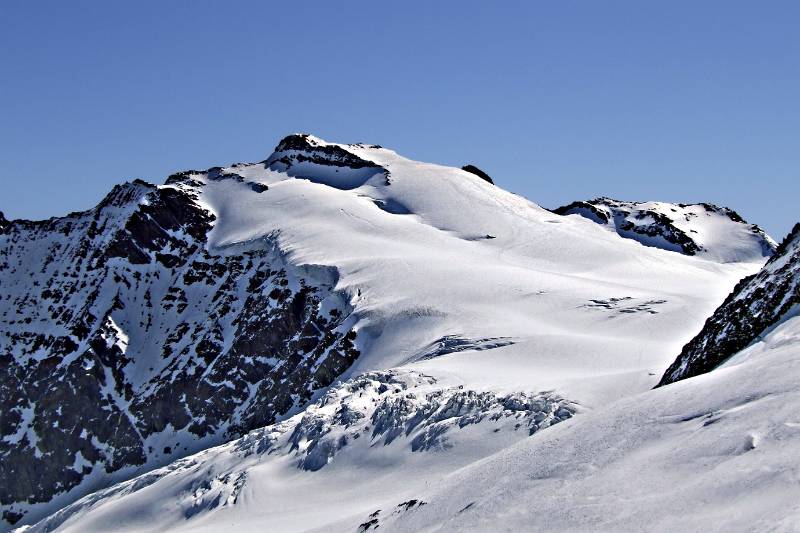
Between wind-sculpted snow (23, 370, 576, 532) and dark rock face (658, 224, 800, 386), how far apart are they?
1061cm

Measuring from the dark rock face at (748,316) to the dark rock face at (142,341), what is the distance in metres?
43.8

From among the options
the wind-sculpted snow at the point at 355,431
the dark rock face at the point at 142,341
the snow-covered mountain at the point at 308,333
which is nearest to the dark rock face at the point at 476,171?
the snow-covered mountain at the point at 308,333

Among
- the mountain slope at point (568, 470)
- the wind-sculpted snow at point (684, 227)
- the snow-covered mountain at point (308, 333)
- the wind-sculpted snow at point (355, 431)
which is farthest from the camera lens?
the wind-sculpted snow at point (684, 227)

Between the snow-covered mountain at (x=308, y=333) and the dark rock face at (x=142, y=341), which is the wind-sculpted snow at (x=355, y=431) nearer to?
the snow-covered mountain at (x=308, y=333)

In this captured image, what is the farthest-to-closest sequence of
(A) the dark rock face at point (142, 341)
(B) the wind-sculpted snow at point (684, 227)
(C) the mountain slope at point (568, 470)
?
(B) the wind-sculpted snow at point (684, 227)
(A) the dark rock face at point (142, 341)
(C) the mountain slope at point (568, 470)

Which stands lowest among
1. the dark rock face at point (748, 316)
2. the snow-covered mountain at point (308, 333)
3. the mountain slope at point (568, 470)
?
the mountain slope at point (568, 470)

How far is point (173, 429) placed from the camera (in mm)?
107000

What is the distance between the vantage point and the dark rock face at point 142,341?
10256 cm

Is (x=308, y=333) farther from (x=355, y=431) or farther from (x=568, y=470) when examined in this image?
(x=568, y=470)

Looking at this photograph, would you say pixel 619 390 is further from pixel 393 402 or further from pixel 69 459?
pixel 69 459

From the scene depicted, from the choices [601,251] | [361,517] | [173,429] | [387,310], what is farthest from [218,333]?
[361,517]

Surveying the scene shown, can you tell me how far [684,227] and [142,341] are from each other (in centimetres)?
8246

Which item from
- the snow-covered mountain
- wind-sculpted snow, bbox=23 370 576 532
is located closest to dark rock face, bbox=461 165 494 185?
the snow-covered mountain

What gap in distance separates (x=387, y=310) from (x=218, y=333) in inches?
1211
